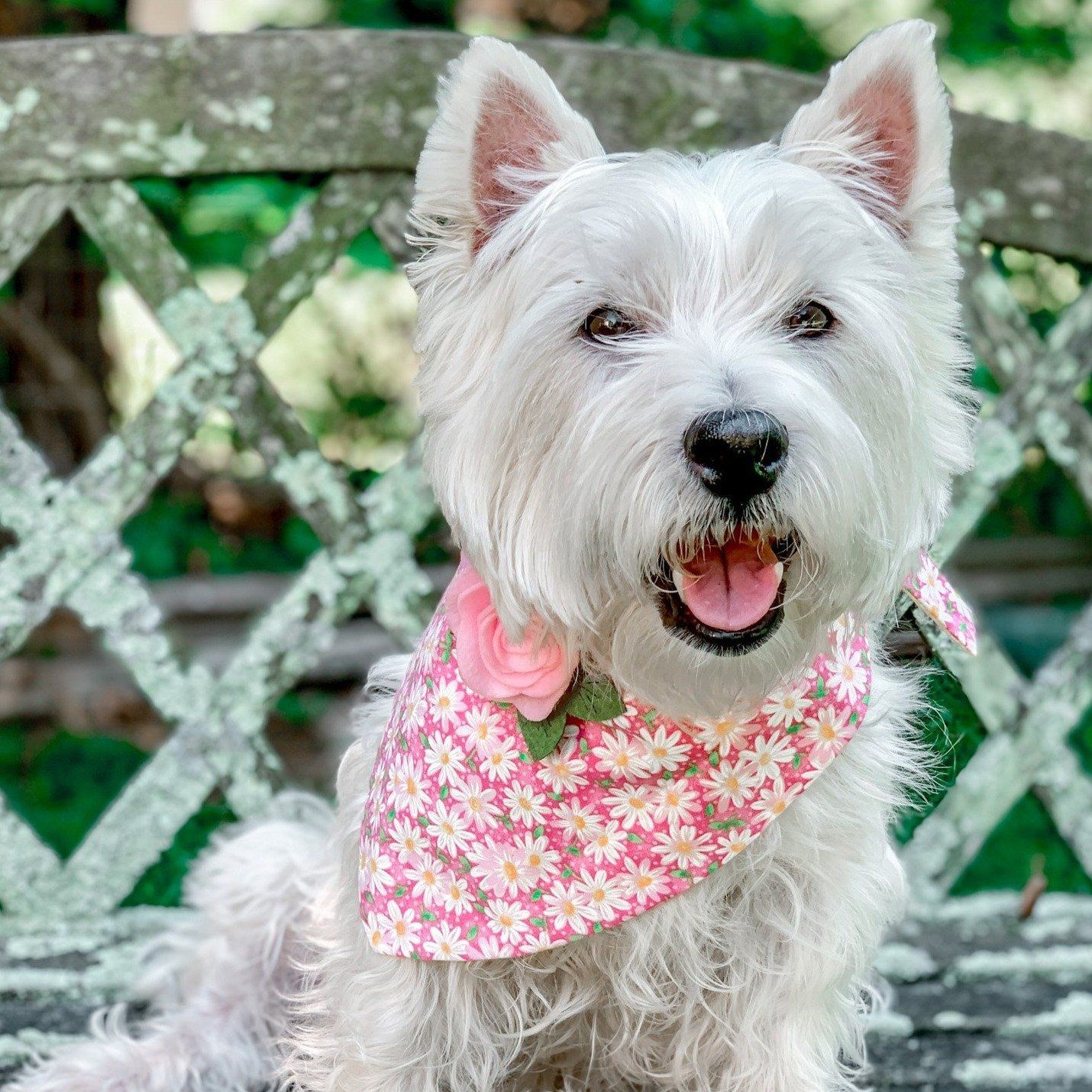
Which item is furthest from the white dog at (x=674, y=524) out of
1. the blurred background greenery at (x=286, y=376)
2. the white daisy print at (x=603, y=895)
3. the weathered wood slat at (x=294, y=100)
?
the blurred background greenery at (x=286, y=376)

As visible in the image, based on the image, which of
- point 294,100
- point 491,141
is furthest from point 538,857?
point 294,100

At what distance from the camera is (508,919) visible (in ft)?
4.75

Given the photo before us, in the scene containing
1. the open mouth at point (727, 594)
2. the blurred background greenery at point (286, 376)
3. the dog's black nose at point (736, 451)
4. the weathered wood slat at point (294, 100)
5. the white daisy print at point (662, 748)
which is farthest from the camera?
the blurred background greenery at point (286, 376)

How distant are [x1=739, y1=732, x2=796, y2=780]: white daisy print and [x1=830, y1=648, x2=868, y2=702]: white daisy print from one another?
8cm

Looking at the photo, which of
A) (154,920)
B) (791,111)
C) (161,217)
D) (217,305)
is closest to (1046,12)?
(791,111)

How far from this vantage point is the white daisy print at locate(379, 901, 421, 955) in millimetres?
1475

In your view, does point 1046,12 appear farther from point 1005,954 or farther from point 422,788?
point 422,788

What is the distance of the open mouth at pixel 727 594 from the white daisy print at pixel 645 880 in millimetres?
258

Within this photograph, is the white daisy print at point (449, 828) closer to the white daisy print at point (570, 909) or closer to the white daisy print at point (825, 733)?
the white daisy print at point (570, 909)

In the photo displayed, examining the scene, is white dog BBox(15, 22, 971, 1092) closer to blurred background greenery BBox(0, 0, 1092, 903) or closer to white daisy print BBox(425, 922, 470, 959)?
white daisy print BBox(425, 922, 470, 959)

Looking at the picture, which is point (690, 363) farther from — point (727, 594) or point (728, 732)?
point (728, 732)

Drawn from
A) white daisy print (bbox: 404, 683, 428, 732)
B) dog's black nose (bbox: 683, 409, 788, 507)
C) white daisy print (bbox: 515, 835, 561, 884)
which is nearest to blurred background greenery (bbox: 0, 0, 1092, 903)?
white daisy print (bbox: 404, 683, 428, 732)

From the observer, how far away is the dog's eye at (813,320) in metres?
1.36

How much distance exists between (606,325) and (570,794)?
46cm
